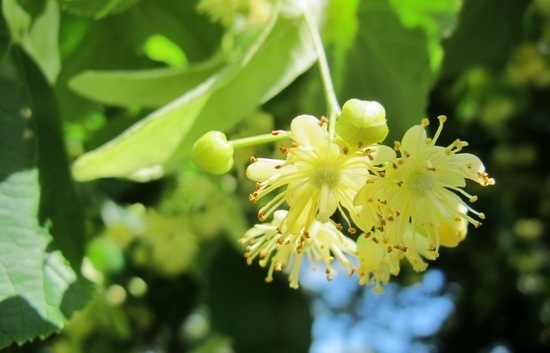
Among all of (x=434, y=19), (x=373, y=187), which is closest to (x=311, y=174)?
(x=373, y=187)

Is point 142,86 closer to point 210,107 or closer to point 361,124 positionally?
point 210,107

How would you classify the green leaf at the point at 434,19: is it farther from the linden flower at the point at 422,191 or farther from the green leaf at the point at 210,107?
the linden flower at the point at 422,191

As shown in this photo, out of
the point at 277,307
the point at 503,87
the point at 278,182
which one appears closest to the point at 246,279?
the point at 277,307

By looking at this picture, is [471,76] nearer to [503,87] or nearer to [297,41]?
[503,87]

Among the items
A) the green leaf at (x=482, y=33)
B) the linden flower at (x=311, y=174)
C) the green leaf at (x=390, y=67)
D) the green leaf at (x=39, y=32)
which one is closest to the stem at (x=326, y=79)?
the linden flower at (x=311, y=174)

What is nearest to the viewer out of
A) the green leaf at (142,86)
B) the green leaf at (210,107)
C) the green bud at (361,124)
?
the green bud at (361,124)

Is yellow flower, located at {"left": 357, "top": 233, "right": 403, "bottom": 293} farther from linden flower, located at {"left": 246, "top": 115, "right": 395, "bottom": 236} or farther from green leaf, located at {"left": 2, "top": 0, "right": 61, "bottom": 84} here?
green leaf, located at {"left": 2, "top": 0, "right": 61, "bottom": 84}

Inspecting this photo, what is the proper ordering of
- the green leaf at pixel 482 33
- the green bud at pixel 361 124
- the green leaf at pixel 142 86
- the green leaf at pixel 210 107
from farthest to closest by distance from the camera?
the green leaf at pixel 482 33
the green leaf at pixel 142 86
the green leaf at pixel 210 107
the green bud at pixel 361 124
